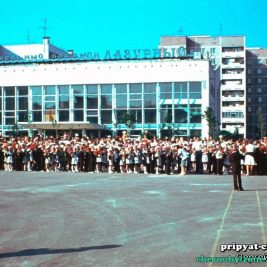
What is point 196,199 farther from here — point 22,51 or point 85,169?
point 22,51

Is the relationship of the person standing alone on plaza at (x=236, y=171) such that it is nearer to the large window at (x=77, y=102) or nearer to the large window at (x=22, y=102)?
the large window at (x=77, y=102)

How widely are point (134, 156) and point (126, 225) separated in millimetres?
18005

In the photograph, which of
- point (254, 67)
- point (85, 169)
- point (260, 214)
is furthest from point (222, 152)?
point (254, 67)

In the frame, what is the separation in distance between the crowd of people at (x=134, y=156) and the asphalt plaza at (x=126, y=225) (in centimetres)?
907

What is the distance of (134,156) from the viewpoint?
28.9 metres

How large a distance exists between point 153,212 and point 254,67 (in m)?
111

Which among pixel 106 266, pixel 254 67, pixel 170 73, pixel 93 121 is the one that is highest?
pixel 254 67

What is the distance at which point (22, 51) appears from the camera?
101688 millimetres

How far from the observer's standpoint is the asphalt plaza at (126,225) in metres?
8.18

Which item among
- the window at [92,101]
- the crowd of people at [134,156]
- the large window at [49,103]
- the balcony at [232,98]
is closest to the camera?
the crowd of people at [134,156]

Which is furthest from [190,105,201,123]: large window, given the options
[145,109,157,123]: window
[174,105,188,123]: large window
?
[145,109,157,123]: window

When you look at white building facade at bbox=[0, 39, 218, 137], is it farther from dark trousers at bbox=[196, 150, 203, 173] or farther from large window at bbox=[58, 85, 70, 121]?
dark trousers at bbox=[196, 150, 203, 173]

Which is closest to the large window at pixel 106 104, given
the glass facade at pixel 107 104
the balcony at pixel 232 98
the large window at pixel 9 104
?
the glass facade at pixel 107 104

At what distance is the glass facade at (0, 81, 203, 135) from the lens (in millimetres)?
69562
